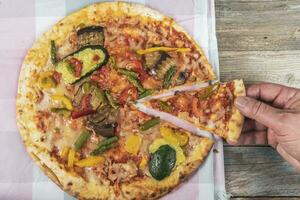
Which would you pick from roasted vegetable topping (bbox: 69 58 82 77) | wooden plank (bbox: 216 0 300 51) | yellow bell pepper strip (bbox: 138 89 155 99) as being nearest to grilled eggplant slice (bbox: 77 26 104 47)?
roasted vegetable topping (bbox: 69 58 82 77)

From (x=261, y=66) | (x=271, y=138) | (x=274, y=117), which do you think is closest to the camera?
(x=274, y=117)

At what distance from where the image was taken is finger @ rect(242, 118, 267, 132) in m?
2.85

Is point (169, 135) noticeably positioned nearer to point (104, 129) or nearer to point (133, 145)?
point (133, 145)

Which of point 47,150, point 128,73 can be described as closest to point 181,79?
point 128,73

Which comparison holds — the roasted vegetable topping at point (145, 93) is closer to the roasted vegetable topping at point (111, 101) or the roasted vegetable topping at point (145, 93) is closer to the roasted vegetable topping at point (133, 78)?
the roasted vegetable topping at point (133, 78)

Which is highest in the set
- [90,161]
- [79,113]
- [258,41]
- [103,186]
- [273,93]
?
[258,41]

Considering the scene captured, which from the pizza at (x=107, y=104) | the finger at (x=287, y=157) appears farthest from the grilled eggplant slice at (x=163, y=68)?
the finger at (x=287, y=157)

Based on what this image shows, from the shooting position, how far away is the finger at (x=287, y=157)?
2717 mm

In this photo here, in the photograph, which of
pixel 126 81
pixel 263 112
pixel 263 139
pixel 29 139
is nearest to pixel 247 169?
pixel 263 139

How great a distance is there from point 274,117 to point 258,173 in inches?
22.8

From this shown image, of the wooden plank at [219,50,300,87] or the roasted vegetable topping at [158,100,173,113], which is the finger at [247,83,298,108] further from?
the roasted vegetable topping at [158,100,173,113]

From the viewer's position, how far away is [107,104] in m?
2.74

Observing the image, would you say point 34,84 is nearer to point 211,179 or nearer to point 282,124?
point 211,179

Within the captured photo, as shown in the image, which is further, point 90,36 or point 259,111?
point 90,36
